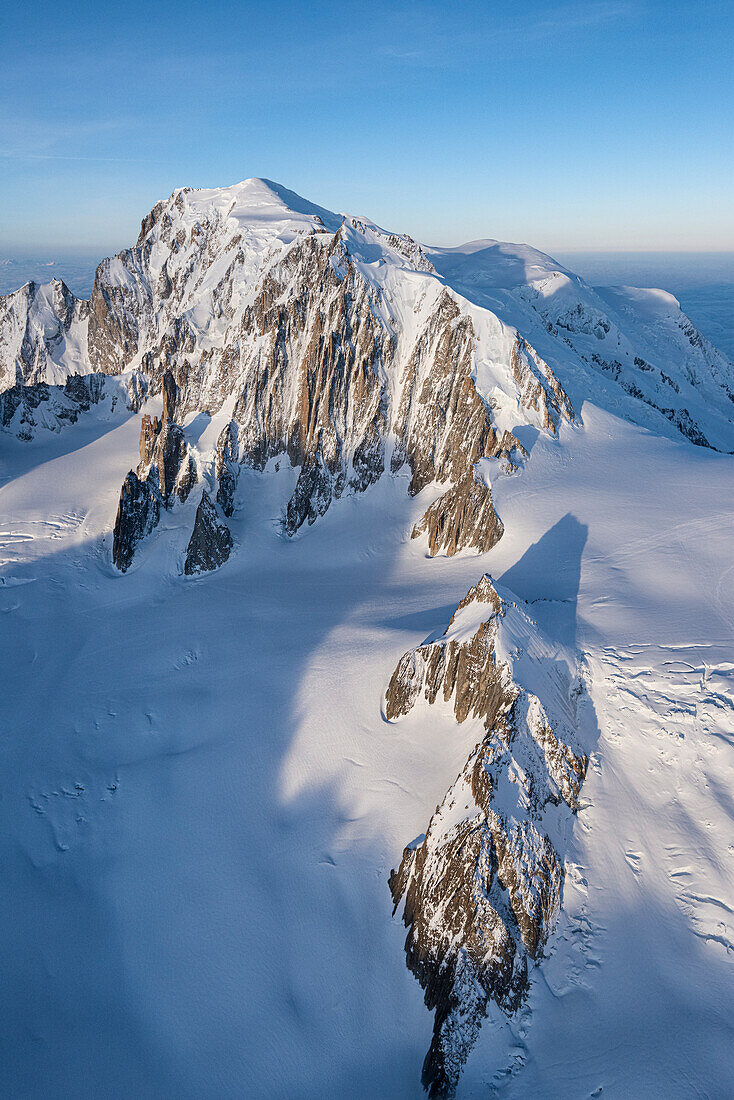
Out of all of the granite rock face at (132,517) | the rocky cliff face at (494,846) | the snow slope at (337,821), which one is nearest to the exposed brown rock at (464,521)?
the snow slope at (337,821)

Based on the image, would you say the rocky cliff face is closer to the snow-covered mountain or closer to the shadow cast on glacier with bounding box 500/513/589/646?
the snow-covered mountain

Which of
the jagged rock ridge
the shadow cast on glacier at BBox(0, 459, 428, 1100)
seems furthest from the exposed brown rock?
the shadow cast on glacier at BBox(0, 459, 428, 1100)

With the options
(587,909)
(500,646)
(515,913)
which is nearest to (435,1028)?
(515,913)

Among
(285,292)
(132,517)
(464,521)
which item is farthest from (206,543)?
(285,292)

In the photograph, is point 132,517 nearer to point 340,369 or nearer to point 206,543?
point 206,543

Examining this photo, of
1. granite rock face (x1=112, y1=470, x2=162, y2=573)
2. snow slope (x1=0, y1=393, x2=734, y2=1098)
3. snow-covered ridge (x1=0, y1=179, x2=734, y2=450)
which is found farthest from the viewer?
snow-covered ridge (x1=0, y1=179, x2=734, y2=450)
